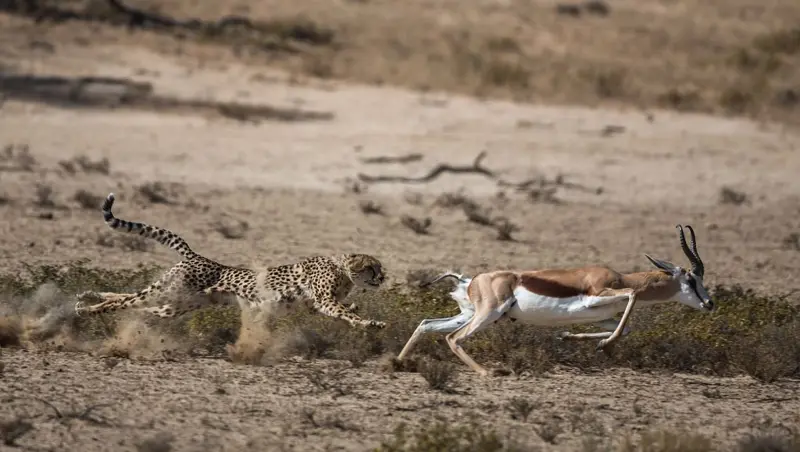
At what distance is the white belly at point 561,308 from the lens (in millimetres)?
10133

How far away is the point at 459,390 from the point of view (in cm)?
1008

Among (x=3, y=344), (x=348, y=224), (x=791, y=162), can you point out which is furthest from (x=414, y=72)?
(x=3, y=344)

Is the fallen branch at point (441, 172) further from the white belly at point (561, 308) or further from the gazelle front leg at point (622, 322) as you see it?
the gazelle front leg at point (622, 322)

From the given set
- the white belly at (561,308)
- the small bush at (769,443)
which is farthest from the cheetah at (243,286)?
the small bush at (769,443)

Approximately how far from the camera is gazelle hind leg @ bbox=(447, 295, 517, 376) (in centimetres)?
1011

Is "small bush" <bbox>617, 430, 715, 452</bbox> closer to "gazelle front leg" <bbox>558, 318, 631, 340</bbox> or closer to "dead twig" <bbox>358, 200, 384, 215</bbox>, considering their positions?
"gazelle front leg" <bbox>558, 318, 631, 340</bbox>

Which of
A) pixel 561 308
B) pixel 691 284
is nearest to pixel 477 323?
pixel 561 308

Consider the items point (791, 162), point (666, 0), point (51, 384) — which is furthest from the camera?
point (666, 0)

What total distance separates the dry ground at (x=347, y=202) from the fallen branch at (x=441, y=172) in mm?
159

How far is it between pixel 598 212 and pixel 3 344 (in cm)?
1060

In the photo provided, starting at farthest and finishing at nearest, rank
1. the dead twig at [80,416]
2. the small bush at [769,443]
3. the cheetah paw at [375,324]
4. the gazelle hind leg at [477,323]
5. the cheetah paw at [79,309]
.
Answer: the cheetah paw at [79,309] < the cheetah paw at [375,324] < the gazelle hind leg at [477,323] < the dead twig at [80,416] < the small bush at [769,443]

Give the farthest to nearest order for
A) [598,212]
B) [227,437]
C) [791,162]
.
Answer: [791,162] → [598,212] → [227,437]

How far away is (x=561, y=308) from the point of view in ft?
33.2

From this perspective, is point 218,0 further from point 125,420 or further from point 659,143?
point 125,420
